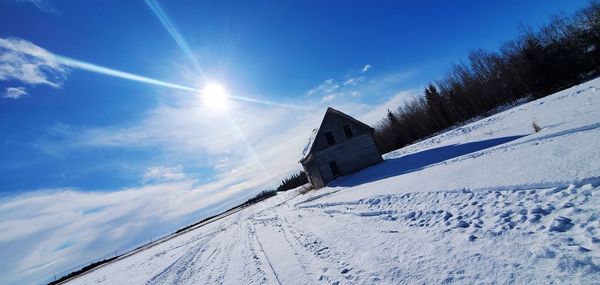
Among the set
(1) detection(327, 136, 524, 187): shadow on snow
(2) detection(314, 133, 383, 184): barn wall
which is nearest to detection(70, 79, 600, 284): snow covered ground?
(1) detection(327, 136, 524, 187): shadow on snow

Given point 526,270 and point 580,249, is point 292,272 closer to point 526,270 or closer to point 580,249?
point 526,270

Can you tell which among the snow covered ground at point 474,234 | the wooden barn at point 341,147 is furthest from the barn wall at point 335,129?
the snow covered ground at point 474,234

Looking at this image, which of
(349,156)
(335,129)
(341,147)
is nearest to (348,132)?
(335,129)

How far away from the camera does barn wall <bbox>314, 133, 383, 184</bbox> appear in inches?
1046

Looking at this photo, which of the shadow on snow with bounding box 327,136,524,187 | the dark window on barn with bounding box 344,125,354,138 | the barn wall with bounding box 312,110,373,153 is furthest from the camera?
the dark window on barn with bounding box 344,125,354,138

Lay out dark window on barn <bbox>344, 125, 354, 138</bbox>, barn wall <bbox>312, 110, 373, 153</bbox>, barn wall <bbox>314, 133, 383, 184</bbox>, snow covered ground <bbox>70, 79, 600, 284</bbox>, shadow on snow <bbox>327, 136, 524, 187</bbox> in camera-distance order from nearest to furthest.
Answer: snow covered ground <bbox>70, 79, 600, 284</bbox> < shadow on snow <bbox>327, 136, 524, 187</bbox> < barn wall <bbox>314, 133, 383, 184</bbox> < barn wall <bbox>312, 110, 373, 153</bbox> < dark window on barn <bbox>344, 125, 354, 138</bbox>

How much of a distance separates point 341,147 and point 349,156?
1170 millimetres

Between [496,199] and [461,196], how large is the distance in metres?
1.06

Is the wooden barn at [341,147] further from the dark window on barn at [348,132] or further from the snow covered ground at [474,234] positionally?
the snow covered ground at [474,234]

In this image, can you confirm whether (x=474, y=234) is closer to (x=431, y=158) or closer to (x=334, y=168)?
(x=431, y=158)

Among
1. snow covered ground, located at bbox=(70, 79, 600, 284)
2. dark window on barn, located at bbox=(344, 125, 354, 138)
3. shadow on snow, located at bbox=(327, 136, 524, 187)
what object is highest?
dark window on barn, located at bbox=(344, 125, 354, 138)

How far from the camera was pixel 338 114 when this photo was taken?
89.6 feet

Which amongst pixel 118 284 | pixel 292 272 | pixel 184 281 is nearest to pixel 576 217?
pixel 292 272

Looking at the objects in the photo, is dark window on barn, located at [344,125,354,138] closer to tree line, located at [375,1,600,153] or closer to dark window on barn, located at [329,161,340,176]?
dark window on barn, located at [329,161,340,176]
